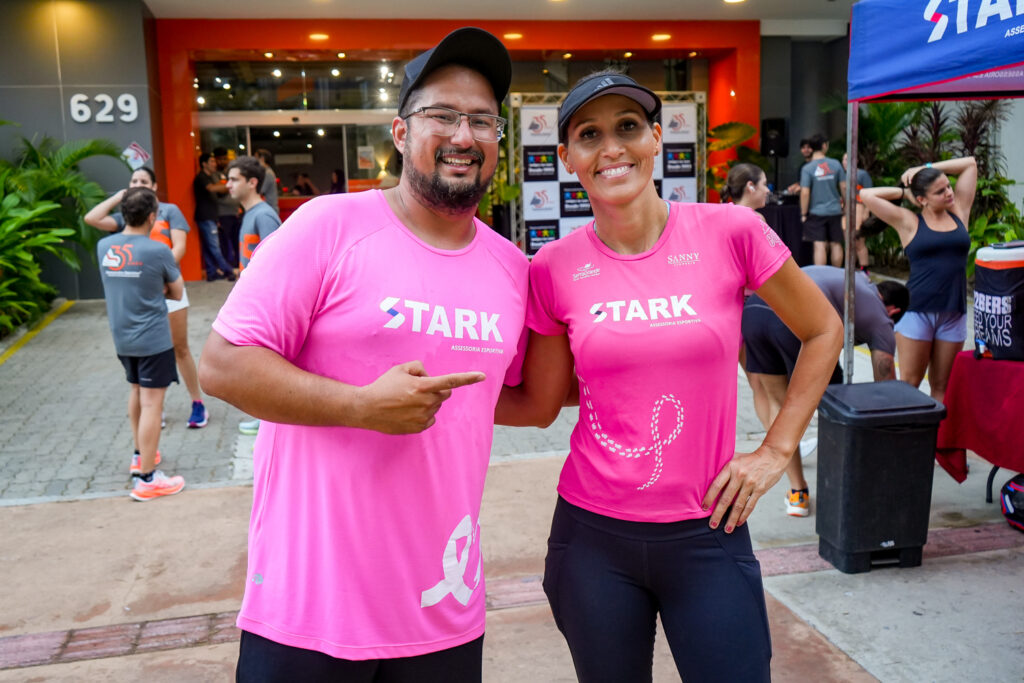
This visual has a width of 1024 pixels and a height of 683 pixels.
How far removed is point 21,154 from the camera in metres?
13.3

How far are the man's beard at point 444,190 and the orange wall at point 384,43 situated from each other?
561 inches

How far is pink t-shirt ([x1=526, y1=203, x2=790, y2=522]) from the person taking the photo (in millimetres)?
2047

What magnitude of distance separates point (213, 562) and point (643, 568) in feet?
10.4

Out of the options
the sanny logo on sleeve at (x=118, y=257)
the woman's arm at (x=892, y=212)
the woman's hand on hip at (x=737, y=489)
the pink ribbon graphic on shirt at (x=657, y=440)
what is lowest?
the woman's hand on hip at (x=737, y=489)

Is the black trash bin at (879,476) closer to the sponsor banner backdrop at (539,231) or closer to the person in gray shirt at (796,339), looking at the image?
the person in gray shirt at (796,339)

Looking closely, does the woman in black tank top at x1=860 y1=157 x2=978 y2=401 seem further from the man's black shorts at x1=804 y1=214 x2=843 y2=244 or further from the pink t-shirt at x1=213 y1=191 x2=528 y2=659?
the man's black shorts at x1=804 y1=214 x2=843 y2=244

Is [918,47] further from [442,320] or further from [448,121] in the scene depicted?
[442,320]

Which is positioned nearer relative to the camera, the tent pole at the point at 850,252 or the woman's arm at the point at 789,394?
the woman's arm at the point at 789,394

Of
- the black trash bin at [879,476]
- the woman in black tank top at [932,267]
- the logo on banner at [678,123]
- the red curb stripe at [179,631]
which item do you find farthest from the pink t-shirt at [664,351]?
the logo on banner at [678,123]

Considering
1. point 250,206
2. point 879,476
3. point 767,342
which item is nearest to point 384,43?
point 250,206

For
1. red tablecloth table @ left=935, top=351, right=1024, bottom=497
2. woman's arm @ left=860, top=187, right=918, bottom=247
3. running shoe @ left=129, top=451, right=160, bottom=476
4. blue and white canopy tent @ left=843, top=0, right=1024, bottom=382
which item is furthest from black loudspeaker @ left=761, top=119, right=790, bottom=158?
running shoe @ left=129, top=451, right=160, bottom=476

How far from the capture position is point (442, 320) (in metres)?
1.82

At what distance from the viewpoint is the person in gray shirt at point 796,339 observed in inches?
185

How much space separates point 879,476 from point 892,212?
240cm
